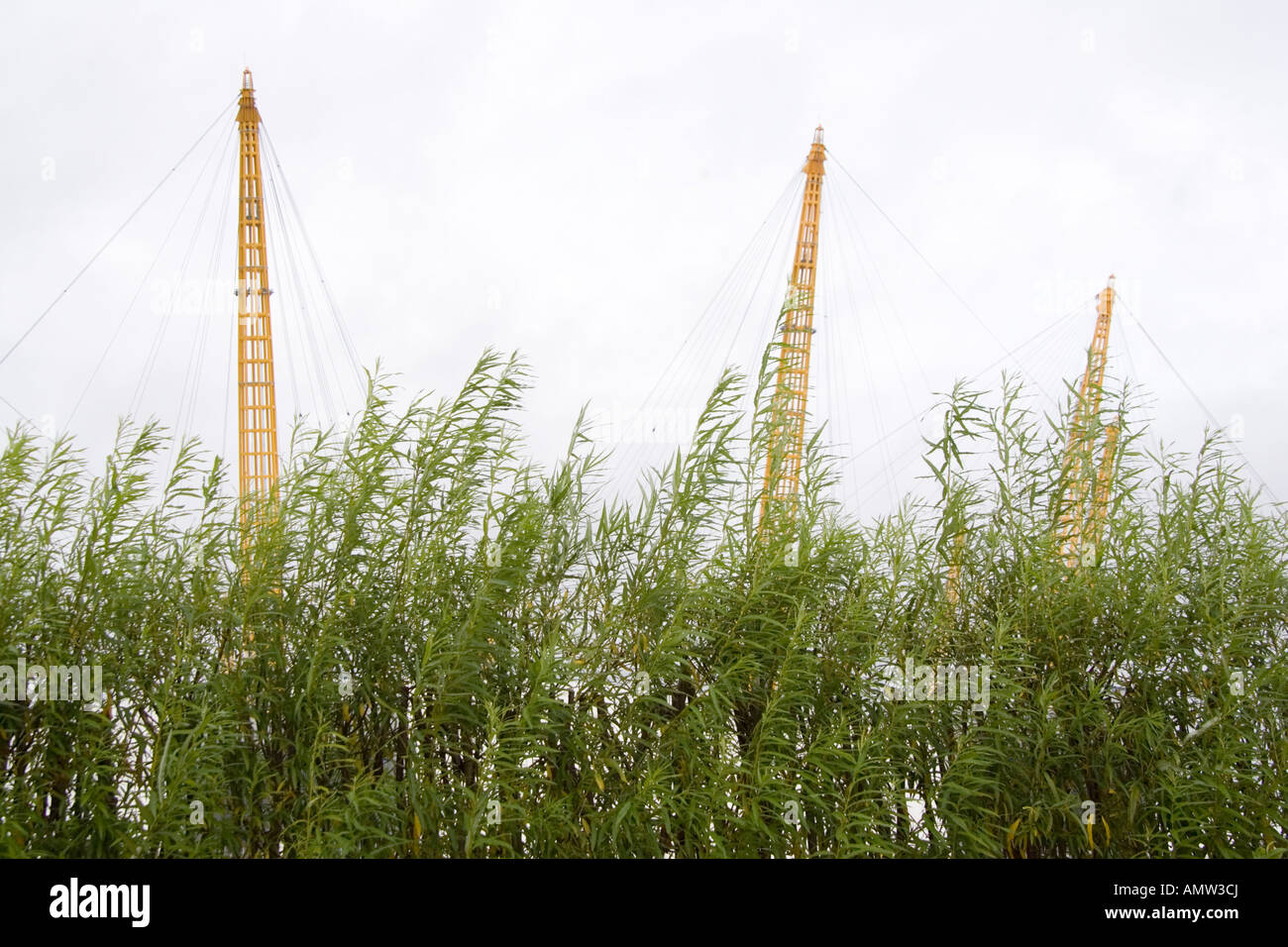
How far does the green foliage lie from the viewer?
6824 mm

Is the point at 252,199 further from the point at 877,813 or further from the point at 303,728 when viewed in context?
the point at 877,813

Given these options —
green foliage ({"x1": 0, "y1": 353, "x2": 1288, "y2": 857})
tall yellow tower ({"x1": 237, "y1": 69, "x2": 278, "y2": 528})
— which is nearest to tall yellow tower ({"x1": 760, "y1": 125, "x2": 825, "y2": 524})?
green foliage ({"x1": 0, "y1": 353, "x2": 1288, "y2": 857})

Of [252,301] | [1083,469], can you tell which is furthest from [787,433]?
[252,301]

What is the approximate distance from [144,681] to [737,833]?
155 inches

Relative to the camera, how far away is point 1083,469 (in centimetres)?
859

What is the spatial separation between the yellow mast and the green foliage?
0.20 meters

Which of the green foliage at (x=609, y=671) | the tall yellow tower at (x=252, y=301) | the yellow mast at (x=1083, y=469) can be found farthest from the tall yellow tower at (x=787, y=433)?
the tall yellow tower at (x=252, y=301)

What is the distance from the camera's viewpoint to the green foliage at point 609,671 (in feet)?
22.4

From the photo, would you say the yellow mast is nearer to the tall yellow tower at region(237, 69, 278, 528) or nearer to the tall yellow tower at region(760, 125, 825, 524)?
the tall yellow tower at region(760, 125, 825, 524)

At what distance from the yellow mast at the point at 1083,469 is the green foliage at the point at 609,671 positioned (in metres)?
0.20

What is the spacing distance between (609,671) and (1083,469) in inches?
161

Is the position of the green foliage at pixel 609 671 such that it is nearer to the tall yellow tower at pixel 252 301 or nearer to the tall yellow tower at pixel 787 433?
the tall yellow tower at pixel 787 433

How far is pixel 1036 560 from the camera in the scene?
8.12 meters
